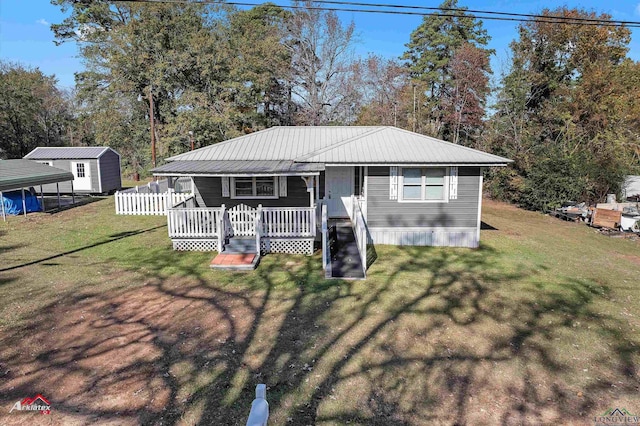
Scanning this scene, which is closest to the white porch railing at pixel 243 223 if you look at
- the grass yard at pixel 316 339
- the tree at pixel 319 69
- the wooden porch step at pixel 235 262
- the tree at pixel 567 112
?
the wooden porch step at pixel 235 262

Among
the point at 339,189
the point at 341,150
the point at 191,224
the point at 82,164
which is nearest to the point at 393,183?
the point at 341,150

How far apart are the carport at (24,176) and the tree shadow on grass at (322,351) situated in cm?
1081

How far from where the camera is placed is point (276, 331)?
258 inches

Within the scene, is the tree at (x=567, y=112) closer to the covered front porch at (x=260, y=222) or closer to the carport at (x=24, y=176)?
the covered front porch at (x=260, y=222)

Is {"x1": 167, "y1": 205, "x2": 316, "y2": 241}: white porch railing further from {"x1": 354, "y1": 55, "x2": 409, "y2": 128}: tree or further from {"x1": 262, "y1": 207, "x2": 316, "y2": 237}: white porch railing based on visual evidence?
{"x1": 354, "y1": 55, "x2": 409, "y2": 128}: tree

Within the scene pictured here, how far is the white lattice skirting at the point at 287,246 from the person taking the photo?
1118cm

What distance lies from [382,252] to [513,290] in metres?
3.90

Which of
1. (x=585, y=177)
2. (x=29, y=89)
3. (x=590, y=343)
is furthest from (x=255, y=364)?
(x=29, y=89)

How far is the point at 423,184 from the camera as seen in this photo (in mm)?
12070

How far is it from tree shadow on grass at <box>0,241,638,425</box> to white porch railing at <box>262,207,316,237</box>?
6.95 ft

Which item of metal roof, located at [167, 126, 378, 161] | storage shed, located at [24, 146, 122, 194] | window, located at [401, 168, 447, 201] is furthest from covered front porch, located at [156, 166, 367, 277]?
storage shed, located at [24, 146, 122, 194]

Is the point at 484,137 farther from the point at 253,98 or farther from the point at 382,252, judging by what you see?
the point at 382,252

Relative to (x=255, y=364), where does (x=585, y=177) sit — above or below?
above

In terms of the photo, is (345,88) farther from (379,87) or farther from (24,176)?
(24,176)
